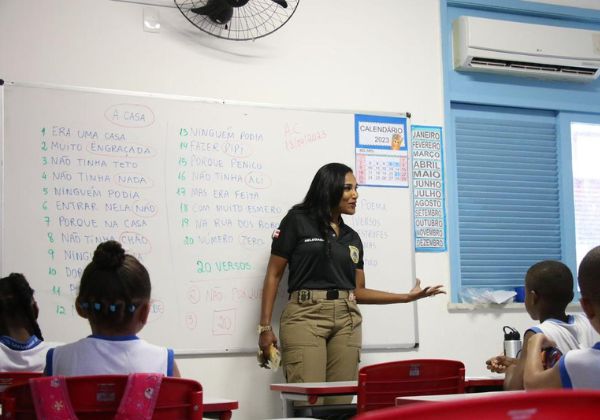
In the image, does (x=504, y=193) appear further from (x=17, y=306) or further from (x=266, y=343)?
(x=17, y=306)

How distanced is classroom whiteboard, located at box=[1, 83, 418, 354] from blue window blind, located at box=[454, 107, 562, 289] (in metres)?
0.70

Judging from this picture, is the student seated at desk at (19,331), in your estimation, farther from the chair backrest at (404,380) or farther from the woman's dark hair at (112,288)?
the chair backrest at (404,380)

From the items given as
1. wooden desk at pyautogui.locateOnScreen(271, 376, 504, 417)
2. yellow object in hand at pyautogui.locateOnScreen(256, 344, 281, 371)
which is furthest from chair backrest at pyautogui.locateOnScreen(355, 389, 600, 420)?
yellow object in hand at pyautogui.locateOnScreen(256, 344, 281, 371)

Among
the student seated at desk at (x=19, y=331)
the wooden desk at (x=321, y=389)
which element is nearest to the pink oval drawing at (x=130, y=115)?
the student seated at desk at (x=19, y=331)

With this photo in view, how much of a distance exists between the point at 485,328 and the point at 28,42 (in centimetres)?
310

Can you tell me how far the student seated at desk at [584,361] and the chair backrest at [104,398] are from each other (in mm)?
803

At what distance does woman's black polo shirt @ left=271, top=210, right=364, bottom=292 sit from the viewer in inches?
152

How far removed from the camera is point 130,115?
407 centimetres

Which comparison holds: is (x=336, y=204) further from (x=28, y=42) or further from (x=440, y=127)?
(x=28, y=42)

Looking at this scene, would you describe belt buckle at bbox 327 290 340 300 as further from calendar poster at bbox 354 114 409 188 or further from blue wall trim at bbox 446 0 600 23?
blue wall trim at bbox 446 0 600 23

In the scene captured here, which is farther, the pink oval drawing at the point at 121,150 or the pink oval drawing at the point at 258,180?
the pink oval drawing at the point at 258,180

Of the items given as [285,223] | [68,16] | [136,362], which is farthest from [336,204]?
[136,362]

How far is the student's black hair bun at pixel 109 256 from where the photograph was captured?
2.10 meters

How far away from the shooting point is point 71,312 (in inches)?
151
